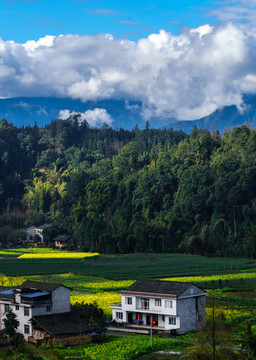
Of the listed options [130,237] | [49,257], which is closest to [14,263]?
[49,257]

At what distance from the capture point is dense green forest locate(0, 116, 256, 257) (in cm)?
8881

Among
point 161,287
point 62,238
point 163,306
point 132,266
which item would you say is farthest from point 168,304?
point 62,238

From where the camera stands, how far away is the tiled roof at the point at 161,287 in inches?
1505

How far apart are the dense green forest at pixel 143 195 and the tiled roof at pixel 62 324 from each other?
45.4 metres

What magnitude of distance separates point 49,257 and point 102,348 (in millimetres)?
50719

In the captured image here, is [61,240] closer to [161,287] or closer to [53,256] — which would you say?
[53,256]

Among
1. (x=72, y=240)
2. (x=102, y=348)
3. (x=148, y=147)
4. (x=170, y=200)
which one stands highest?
(x=148, y=147)

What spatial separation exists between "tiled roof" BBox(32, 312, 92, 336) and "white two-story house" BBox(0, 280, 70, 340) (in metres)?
0.64

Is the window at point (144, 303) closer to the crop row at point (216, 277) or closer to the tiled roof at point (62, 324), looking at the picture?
the tiled roof at point (62, 324)

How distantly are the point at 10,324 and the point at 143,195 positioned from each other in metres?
70.6

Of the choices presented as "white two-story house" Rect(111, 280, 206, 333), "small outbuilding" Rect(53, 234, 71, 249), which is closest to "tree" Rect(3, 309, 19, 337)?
"white two-story house" Rect(111, 280, 206, 333)

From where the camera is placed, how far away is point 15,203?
131375mm

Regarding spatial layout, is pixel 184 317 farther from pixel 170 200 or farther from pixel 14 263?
pixel 170 200

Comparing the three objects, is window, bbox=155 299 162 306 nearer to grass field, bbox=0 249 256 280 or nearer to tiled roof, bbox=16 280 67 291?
tiled roof, bbox=16 280 67 291
